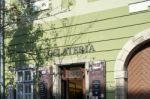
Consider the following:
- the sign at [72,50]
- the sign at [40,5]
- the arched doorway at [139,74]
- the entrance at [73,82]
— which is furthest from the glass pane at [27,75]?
the arched doorway at [139,74]

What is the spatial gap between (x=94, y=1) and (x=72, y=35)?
115cm

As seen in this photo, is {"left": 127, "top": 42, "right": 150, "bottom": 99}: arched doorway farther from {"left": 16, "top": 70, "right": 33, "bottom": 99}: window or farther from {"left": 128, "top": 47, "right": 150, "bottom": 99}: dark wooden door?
{"left": 16, "top": 70, "right": 33, "bottom": 99}: window

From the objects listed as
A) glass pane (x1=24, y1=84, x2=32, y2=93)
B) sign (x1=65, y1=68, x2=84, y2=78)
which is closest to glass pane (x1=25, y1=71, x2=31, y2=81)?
glass pane (x1=24, y1=84, x2=32, y2=93)

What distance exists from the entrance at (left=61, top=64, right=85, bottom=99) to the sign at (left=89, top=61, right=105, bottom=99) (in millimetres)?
513

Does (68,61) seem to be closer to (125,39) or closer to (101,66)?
(101,66)

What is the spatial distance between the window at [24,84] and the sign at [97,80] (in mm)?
2349

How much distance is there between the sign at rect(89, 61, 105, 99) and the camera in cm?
1132

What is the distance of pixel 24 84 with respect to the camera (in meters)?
13.5

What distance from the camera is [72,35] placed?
40.1 ft

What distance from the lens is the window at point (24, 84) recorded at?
13.3 meters

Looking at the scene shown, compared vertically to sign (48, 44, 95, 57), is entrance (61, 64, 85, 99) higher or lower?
lower

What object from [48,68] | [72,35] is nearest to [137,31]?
[72,35]

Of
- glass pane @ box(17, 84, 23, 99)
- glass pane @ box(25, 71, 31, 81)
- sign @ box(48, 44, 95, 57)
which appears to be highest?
sign @ box(48, 44, 95, 57)

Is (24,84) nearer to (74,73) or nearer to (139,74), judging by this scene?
(74,73)
